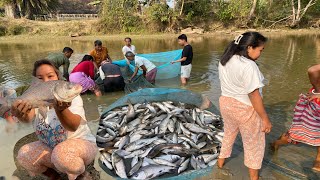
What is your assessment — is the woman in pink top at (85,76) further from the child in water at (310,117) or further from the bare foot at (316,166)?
the bare foot at (316,166)

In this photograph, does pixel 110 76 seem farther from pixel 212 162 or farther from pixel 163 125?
pixel 212 162

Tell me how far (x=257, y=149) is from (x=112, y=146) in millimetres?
2586

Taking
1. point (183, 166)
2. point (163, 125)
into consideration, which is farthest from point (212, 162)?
point (163, 125)

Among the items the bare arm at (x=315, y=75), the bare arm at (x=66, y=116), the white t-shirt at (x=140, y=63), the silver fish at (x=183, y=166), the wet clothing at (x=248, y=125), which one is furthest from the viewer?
the white t-shirt at (x=140, y=63)

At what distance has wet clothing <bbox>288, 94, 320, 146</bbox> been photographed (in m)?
3.62

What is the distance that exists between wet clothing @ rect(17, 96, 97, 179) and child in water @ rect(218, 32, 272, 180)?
1.82 m

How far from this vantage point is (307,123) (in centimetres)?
370

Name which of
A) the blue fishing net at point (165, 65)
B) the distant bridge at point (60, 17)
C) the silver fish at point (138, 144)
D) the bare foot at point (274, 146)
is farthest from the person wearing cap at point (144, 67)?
the distant bridge at point (60, 17)

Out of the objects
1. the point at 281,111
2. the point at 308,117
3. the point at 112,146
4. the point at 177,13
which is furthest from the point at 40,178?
the point at 177,13

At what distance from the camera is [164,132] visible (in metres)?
5.02

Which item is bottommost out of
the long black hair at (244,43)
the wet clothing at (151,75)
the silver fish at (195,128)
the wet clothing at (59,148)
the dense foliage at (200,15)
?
the silver fish at (195,128)

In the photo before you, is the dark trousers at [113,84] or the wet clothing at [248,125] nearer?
the wet clothing at [248,125]

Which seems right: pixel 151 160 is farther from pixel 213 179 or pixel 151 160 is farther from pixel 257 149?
pixel 257 149

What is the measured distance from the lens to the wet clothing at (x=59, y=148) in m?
2.89
